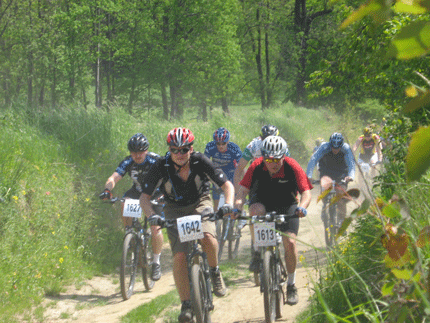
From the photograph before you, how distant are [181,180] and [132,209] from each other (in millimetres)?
2425

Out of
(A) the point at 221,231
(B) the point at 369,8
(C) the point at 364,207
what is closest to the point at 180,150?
(C) the point at 364,207

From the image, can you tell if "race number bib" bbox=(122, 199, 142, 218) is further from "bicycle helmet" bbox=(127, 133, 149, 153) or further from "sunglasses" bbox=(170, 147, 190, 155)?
"sunglasses" bbox=(170, 147, 190, 155)

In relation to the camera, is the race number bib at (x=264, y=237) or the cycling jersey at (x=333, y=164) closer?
the race number bib at (x=264, y=237)

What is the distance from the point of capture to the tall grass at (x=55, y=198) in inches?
277

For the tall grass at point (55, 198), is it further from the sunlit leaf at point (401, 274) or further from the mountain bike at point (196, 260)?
the sunlit leaf at point (401, 274)

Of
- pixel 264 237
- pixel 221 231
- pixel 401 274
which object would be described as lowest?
pixel 401 274

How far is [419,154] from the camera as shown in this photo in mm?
791

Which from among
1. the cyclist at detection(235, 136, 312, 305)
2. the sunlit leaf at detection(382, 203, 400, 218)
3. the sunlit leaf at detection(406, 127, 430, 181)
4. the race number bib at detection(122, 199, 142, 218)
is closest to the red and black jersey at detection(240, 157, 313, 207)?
the cyclist at detection(235, 136, 312, 305)

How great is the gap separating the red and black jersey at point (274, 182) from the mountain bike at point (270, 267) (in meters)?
0.44

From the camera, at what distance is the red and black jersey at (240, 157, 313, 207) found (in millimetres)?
6262

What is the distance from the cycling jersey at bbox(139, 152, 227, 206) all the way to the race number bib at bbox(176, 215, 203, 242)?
573mm

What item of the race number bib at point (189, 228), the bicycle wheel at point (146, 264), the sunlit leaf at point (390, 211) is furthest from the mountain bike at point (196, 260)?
the sunlit leaf at point (390, 211)

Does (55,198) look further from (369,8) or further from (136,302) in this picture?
(369,8)

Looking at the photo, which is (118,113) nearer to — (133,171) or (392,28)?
(133,171)
